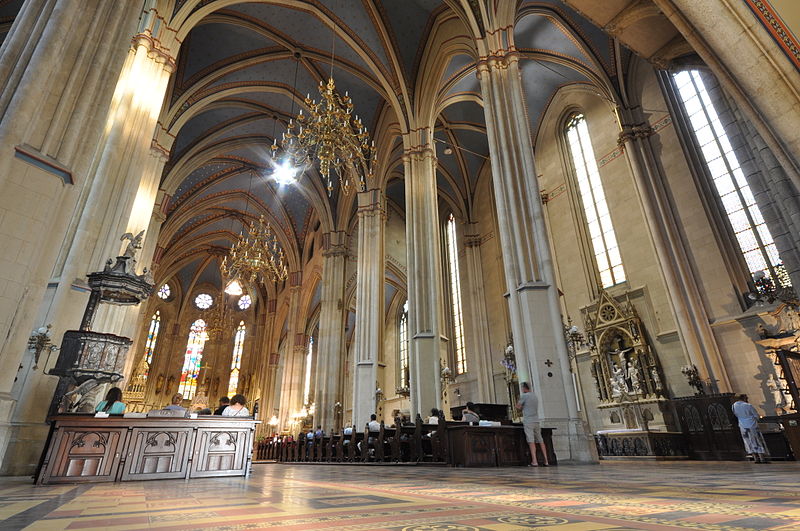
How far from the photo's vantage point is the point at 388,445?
347 inches

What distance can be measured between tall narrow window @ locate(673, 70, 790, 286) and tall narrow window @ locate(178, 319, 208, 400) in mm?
28153

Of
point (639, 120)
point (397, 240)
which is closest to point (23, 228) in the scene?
point (639, 120)

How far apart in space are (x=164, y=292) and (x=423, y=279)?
80.3 feet

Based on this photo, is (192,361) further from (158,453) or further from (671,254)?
(671,254)

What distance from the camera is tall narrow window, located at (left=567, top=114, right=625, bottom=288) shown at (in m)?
13.0

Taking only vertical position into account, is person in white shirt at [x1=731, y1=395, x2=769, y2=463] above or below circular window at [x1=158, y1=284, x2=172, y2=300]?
below

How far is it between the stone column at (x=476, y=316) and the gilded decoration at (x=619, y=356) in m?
4.04

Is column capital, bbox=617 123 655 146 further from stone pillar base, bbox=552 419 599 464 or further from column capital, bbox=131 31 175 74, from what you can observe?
column capital, bbox=131 31 175 74

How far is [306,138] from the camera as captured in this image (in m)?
9.73

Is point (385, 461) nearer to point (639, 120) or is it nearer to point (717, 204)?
point (717, 204)

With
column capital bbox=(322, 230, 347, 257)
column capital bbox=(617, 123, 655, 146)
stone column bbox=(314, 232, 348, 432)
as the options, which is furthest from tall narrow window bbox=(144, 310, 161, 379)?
column capital bbox=(617, 123, 655, 146)

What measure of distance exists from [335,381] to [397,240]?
786 centimetres

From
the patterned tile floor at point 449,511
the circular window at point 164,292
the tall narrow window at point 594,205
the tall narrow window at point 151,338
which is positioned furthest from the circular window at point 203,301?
the patterned tile floor at point 449,511

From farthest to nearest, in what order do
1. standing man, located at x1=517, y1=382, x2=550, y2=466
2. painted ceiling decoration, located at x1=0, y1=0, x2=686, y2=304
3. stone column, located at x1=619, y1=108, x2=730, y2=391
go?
painted ceiling decoration, located at x1=0, y1=0, x2=686, y2=304, stone column, located at x1=619, y1=108, x2=730, y2=391, standing man, located at x1=517, y1=382, x2=550, y2=466
